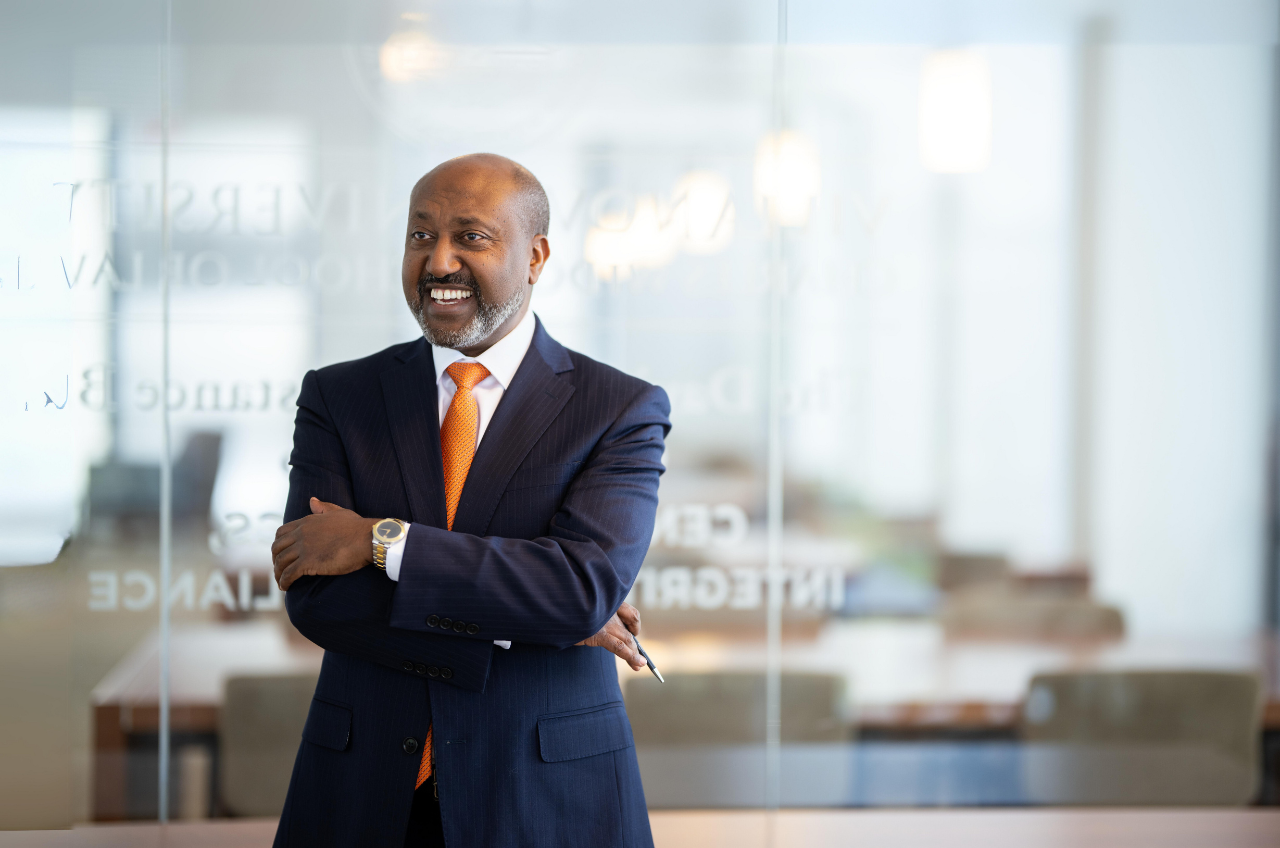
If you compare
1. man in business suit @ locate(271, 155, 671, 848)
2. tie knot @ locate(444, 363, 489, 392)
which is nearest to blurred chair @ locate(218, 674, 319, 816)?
man in business suit @ locate(271, 155, 671, 848)

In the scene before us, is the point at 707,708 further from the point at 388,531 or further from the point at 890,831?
the point at 388,531

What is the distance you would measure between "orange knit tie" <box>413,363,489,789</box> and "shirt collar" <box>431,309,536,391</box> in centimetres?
1

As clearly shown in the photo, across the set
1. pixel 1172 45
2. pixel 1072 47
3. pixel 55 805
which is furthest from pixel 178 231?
pixel 1172 45

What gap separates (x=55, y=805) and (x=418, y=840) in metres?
1.74

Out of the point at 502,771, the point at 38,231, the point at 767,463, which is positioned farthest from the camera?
the point at 767,463

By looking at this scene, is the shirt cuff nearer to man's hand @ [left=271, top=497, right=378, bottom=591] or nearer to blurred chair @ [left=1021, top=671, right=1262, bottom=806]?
man's hand @ [left=271, top=497, right=378, bottom=591]

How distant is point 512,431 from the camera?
1.74 metres

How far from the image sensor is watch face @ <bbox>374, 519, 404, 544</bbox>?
5.17 feet

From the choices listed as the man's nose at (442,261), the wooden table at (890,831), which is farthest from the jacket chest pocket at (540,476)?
the wooden table at (890,831)

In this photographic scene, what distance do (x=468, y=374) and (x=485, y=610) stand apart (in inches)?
17.7

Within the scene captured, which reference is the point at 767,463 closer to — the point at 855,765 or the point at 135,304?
the point at 855,765

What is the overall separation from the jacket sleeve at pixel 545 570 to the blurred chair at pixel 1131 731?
1896 millimetres

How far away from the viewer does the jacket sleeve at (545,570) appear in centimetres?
155

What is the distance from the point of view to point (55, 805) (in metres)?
2.87
